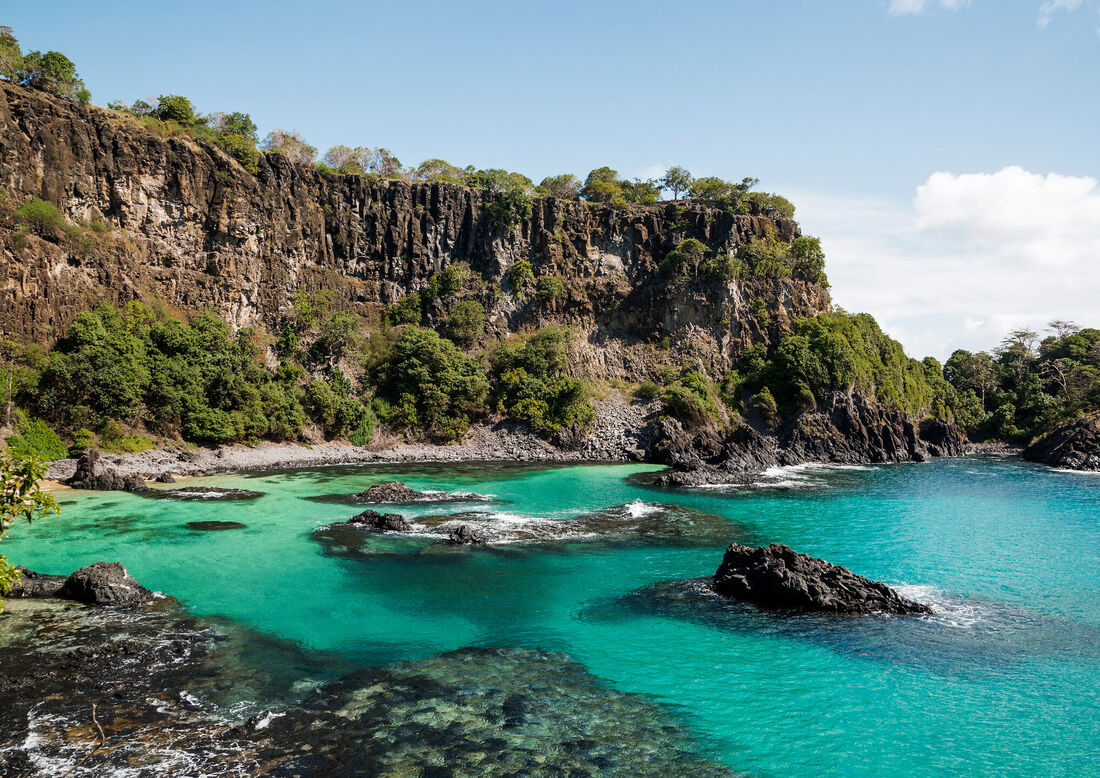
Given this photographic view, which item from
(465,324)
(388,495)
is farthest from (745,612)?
(465,324)

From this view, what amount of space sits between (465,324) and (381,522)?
46.4 metres

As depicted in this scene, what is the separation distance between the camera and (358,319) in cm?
7294

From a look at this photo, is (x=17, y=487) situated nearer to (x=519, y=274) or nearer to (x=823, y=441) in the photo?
(x=823, y=441)

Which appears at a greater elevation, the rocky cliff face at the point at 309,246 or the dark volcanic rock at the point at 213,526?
the rocky cliff face at the point at 309,246

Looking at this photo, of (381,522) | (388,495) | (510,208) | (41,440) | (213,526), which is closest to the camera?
(213,526)

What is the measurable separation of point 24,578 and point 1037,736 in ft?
95.9

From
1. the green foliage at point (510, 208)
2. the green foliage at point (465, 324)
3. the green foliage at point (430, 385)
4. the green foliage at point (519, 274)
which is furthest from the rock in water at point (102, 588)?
the green foliage at point (510, 208)

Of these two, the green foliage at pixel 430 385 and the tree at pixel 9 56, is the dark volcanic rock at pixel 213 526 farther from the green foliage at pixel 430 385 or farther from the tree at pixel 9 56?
the tree at pixel 9 56

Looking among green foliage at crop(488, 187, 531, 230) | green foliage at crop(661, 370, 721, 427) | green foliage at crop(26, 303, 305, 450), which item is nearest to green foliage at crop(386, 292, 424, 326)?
green foliage at crop(488, 187, 531, 230)

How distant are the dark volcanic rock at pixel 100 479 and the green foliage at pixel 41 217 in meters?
23.2

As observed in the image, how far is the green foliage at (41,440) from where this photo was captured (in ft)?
137

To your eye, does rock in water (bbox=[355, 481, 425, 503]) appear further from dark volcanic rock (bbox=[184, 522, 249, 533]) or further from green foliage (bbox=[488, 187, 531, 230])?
green foliage (bbox=[488, 187, 531, 230])

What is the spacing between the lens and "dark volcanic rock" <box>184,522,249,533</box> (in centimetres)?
3009

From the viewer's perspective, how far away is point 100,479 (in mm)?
38531
